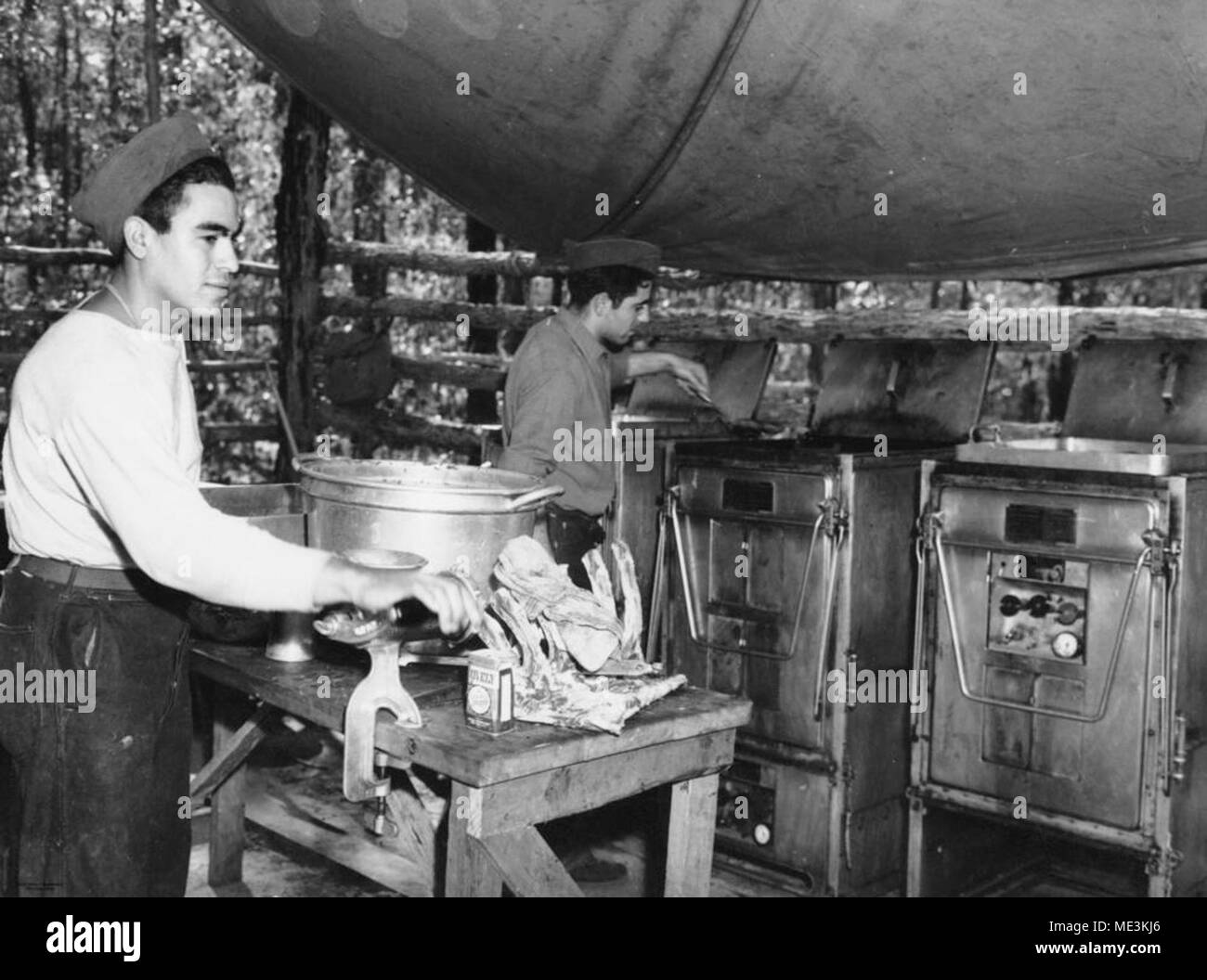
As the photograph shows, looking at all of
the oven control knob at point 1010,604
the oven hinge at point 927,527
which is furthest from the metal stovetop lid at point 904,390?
the oven control knob at point 1010,604

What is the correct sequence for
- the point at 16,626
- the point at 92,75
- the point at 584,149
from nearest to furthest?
the point at 16,626 → the point at 584,149 → the point at 92,75

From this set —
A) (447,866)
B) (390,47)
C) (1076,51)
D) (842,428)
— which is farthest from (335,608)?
(842,428)

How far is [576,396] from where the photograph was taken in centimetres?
423

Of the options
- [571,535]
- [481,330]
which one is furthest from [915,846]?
[481,330]

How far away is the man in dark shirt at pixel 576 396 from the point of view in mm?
4129

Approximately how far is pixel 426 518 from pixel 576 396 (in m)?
1.66

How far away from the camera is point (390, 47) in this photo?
3025 millimetres

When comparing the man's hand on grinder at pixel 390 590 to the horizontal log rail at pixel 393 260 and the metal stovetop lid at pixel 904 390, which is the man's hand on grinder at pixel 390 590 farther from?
the horizontal log rail at pixel 393 260

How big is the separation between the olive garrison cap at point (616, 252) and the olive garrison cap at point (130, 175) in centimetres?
177

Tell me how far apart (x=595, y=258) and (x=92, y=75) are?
38.5ft

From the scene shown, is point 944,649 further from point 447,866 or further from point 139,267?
point 139,267

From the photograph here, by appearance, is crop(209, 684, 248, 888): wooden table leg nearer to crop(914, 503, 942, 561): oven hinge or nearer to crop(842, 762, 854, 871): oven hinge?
crop(842, 762, 854, 871): oven hinge

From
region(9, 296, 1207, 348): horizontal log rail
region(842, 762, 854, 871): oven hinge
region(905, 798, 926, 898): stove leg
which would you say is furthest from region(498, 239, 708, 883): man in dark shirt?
region(9, 296, 1207, 348): horizontal log rail

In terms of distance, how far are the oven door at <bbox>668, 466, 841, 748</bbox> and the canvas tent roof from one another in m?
0.90
